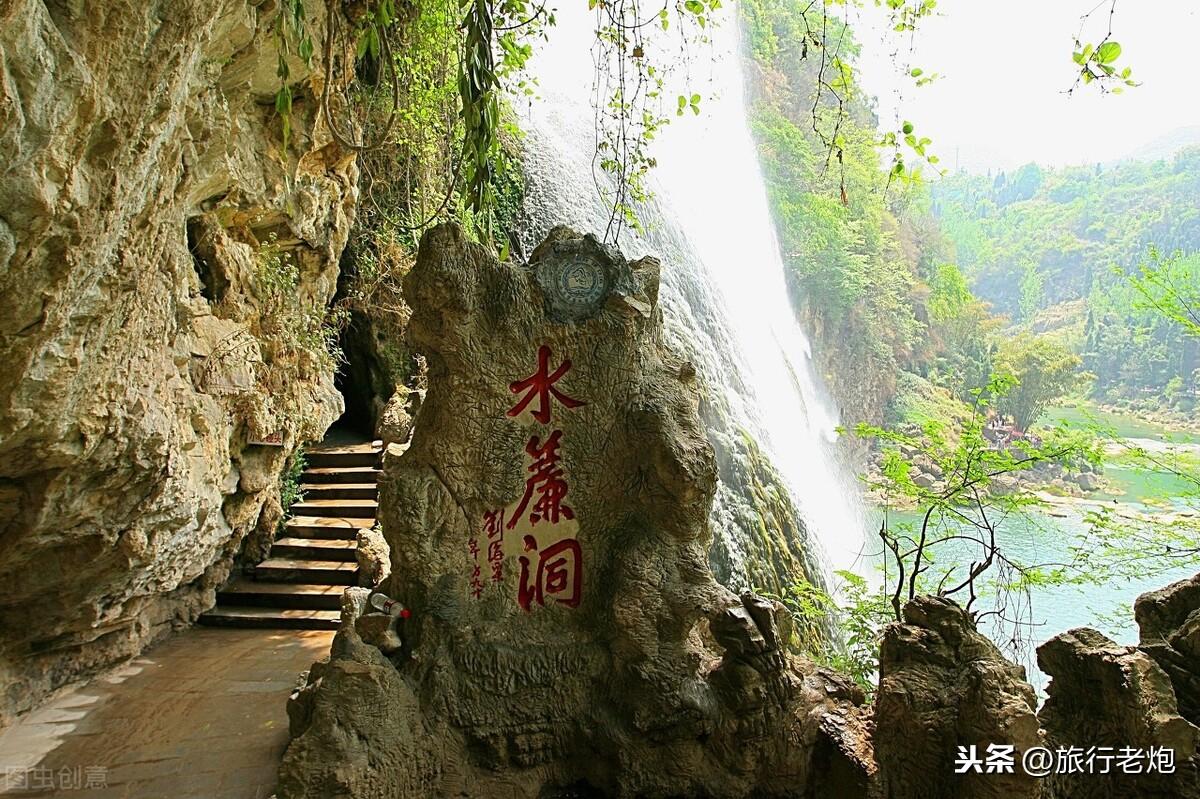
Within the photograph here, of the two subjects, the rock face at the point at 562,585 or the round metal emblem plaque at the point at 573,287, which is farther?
the round metal emblem plaque at the point at 573,287

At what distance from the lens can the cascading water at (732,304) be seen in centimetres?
693

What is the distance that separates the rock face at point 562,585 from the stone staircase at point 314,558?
232 centimetres

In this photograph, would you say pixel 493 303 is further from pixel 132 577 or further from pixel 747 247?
pixel 747 247

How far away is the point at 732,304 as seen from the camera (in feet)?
37.7

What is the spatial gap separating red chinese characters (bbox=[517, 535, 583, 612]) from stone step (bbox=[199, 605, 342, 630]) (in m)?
2.53

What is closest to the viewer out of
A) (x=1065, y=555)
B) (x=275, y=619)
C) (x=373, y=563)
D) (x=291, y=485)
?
(x=373, y=563)

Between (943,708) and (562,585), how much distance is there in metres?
1.45

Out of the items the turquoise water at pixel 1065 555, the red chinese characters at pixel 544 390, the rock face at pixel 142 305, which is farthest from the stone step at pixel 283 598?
the turquoise water at pixel 1065 555

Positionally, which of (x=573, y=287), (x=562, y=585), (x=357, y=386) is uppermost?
(x=357, y=386)

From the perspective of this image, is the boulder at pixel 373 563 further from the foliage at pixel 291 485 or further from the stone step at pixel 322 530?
the foliage at pixel 291 485

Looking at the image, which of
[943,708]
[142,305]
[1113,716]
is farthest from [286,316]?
[1113,716]

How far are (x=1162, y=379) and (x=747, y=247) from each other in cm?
879

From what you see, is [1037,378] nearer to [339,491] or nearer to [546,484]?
[339,491]

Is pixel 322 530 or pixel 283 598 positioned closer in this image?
pixel 283 598
